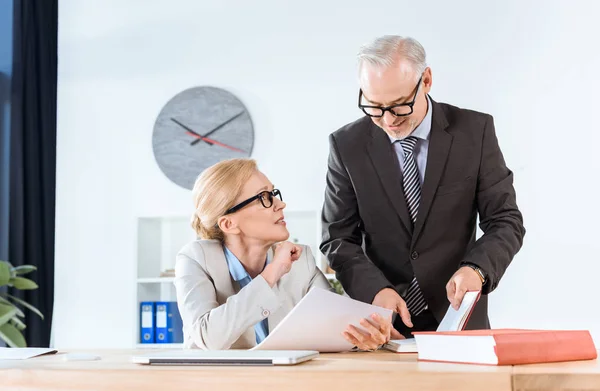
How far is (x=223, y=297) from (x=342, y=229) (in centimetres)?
43

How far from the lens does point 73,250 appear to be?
492 centimetres

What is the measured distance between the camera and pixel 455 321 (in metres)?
1.59

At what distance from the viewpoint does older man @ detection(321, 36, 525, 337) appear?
2.15 metres

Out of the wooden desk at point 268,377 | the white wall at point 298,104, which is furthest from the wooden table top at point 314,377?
the white wall at point 298,104

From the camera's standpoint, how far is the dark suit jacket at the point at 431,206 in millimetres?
2158

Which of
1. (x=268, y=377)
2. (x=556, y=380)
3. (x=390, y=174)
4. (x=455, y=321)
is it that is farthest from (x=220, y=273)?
(x=556, y=380)

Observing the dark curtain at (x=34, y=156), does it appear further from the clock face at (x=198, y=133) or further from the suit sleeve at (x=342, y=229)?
the suit sleeve at (x=342, y=229)

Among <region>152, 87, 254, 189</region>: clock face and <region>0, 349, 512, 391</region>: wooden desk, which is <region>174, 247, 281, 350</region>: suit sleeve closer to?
<region>0, 349, 512, 391</region>: wooden desk

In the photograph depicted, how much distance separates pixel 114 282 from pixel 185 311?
120 inches

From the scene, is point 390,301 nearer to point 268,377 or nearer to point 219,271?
point 219,271

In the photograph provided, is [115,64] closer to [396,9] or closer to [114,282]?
[114,282]

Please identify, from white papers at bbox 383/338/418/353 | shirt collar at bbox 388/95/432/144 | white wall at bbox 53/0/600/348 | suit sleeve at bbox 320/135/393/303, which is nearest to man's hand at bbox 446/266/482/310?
white papers at bbox 383/338/418/353

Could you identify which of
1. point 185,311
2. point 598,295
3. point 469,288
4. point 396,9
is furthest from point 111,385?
point 396,9

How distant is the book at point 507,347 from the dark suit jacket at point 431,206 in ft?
2.74
